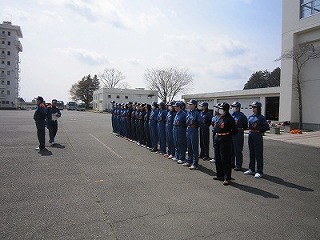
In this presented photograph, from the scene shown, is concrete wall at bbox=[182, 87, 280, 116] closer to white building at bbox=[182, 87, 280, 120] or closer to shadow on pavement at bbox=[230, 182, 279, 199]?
white building at bbox=[182, 87, 280, 120]

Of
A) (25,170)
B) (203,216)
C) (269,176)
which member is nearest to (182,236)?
(203,216)

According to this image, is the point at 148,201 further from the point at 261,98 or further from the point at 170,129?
the point at 261,98

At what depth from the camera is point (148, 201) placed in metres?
5.77

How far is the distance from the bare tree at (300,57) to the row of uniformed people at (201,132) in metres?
15.8

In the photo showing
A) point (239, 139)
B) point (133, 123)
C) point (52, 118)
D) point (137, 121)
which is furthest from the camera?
point (133, 123)

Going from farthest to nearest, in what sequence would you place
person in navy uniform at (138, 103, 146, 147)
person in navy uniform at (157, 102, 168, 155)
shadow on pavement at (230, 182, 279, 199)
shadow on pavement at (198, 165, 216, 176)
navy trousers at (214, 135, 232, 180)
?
person in navy uniform at (138, 103, 146, 147), person in navy uniform at (157, 102, 168, 155), shadow on pavement at (198, 165, 216, 176), navy trousers at (214, 135, 232, 180), shadow on pavement at (230, 182, 279, 199)

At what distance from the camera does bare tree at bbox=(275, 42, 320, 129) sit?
78.5ft

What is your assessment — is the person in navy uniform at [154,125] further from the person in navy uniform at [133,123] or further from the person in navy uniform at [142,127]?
the person in navy uniform at [133,123]

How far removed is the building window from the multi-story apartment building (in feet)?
277

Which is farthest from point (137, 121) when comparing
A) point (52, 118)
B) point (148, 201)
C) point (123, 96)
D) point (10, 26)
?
point (10, 26)

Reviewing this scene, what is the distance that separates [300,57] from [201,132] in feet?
57.3

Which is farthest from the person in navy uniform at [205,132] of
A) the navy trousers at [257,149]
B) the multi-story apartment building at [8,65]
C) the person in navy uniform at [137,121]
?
the multi-story apartment building at [8,65]

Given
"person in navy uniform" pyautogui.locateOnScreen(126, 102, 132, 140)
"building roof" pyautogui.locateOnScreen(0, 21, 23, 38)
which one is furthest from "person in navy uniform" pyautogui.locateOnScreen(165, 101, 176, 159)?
"building roof" pyautogui.locateOnScreen(0, 21, 23, 38)

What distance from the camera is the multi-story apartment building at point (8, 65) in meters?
89.6
